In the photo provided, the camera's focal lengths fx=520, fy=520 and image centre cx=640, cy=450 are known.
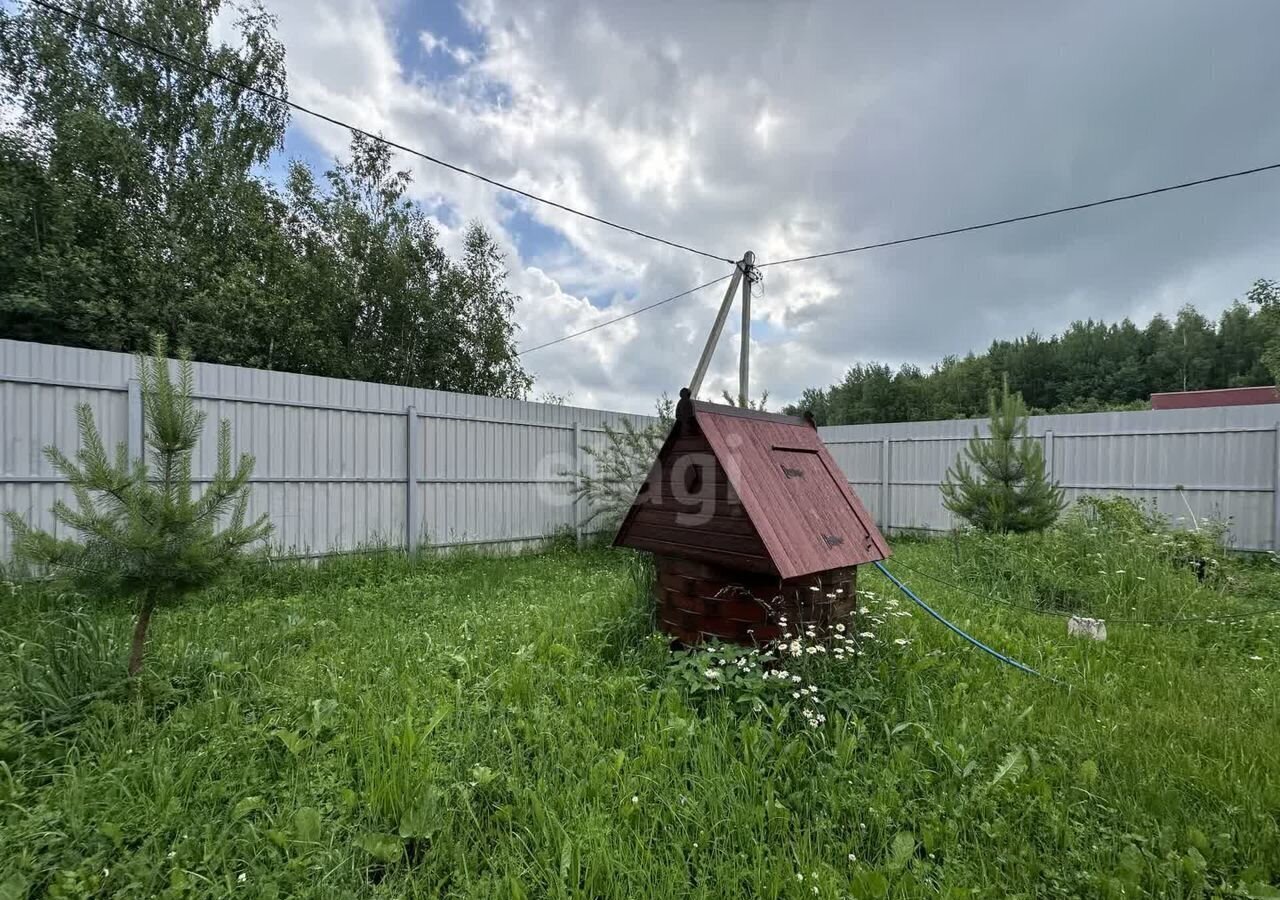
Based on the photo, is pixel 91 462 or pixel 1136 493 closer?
pixel 91 462

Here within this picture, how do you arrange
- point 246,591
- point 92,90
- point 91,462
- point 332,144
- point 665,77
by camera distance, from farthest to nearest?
point 332,144, point 92,90, point 665,77, point 246,591, point 91,462

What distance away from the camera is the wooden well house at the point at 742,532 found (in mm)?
2480

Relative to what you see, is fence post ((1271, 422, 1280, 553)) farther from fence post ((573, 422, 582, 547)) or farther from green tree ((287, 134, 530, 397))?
green tree ((287, 134, 530, 397))

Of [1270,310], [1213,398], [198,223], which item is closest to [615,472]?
[198,223]

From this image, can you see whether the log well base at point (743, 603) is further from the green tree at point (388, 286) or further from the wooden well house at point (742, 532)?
the green tree at point (388, 286)

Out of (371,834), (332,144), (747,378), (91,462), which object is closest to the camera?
(371,834)

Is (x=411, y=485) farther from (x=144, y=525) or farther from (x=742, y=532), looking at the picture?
(x=742, y=532)

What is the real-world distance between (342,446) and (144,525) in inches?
151

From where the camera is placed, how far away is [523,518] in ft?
24.0

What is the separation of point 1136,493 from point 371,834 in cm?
1015

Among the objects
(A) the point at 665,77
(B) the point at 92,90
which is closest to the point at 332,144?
(B) the point at 92,90

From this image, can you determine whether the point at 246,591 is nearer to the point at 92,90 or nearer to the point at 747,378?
the point at 747,378

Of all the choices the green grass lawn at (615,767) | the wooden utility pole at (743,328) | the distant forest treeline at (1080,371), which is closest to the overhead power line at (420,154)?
the wooden utility pole at (743,328)

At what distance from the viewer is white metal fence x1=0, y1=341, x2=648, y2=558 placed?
406cm
